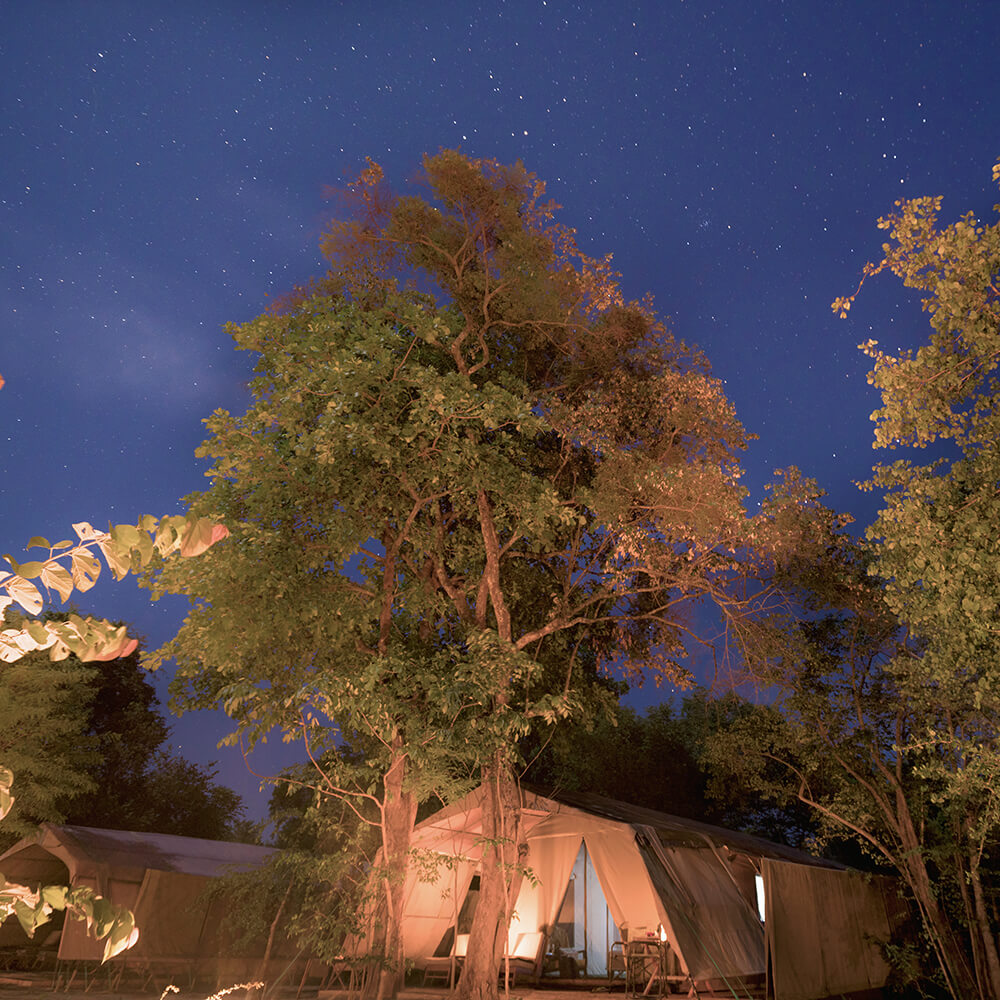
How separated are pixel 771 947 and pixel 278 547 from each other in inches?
357

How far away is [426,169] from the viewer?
12203 mm

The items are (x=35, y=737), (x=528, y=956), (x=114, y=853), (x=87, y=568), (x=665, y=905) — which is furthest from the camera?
(x=35, y=737)

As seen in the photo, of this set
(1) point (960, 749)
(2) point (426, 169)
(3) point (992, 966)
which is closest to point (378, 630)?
(2) point (426, 169)

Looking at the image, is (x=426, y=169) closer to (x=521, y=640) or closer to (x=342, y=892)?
(x=521, y=640)

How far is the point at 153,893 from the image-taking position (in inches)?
556

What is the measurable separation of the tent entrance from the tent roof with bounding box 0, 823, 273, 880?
243 inches

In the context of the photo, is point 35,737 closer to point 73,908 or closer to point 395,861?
point 395,861

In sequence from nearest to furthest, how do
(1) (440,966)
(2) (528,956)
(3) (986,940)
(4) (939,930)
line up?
1. (3) (986,940)
2. (4) (939,930)
3. (1) (440,966)
4. (2) (528,956)

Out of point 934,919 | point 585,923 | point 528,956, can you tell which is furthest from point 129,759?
point 934,919

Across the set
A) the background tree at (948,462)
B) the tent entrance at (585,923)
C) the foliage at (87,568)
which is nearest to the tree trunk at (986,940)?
the background tree at (948,462)

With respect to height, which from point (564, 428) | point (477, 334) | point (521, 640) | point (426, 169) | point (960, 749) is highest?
point (426, 169)

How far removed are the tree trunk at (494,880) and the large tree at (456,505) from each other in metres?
0.04

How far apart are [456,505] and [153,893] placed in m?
9.38

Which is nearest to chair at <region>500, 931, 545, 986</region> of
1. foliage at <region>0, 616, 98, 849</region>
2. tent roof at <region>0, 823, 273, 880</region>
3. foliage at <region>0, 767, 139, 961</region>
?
tent roof at <region>0, 823, 273, 880</region>
